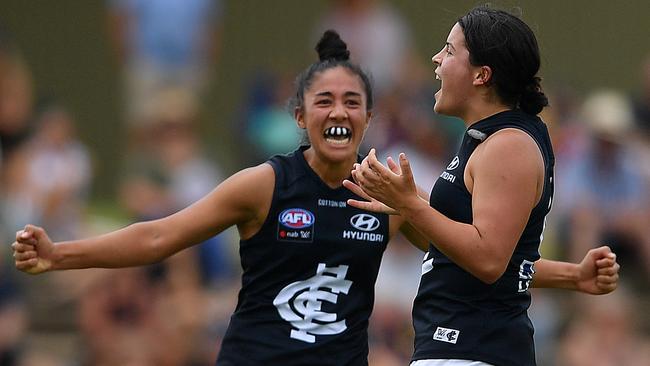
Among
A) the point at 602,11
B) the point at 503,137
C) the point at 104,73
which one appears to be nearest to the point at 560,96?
the point at 602,11

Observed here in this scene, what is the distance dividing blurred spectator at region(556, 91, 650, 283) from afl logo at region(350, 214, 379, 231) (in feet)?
14.7

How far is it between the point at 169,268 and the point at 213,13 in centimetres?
260

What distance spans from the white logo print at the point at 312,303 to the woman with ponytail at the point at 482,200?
2.16 ft

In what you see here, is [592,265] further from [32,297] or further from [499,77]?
[32,297]

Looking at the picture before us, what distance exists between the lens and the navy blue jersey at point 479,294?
3840 mm

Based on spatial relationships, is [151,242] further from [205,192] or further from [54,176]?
[54,176]

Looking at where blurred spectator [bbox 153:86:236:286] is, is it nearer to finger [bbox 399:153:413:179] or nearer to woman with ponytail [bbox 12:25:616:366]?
woman with ponytail [bbox 12:25:616:366]

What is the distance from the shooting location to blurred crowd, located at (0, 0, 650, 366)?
873 cm

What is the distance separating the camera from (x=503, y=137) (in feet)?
12.4

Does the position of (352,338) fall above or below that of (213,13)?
below

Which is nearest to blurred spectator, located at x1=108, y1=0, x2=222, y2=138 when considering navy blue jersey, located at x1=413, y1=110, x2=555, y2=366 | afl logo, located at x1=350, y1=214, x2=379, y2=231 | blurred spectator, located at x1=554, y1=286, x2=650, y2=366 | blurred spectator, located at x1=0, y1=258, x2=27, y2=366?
blurred spectator, located at x1=0, y1=258, x2=27, y2=366

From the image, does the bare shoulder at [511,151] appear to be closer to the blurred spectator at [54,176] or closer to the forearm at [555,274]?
the forearm at [555,274]

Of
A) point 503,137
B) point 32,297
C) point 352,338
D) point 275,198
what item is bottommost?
point 32,297

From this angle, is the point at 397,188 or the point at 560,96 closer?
the point at 397,188
